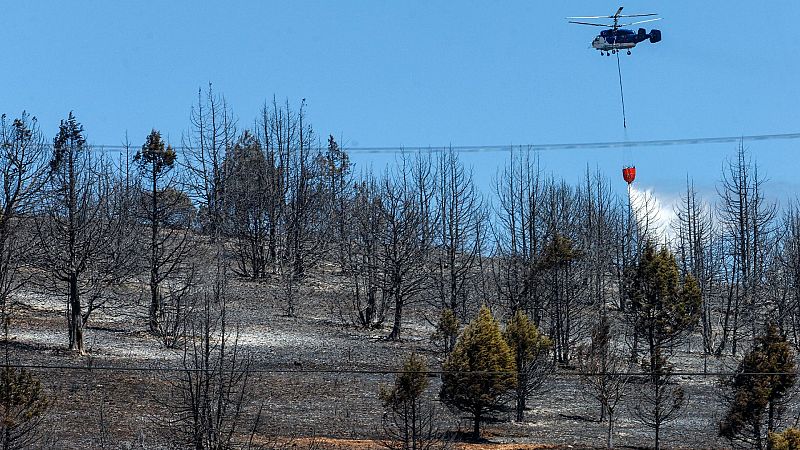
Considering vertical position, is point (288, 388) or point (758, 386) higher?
point (758, 386)

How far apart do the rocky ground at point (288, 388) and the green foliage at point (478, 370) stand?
143cm

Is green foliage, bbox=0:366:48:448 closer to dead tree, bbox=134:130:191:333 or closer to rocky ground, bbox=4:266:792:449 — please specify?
rocky ground, bbox=4:266:792:449

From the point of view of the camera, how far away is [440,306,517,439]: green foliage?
110ft

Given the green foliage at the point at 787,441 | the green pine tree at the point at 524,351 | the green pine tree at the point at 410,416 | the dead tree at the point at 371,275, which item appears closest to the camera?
the green foliage at the point at 787,441

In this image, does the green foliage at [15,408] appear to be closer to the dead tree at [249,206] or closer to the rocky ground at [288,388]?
the rocky ground at [288,388]

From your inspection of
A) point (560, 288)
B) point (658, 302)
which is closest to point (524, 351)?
point (658, 302)

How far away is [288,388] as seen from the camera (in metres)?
38.1

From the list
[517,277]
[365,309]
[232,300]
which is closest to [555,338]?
[517,277]

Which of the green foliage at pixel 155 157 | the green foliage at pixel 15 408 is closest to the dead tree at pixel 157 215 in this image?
the green foliage at pixel 155 157

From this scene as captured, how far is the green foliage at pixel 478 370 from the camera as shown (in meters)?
33.4

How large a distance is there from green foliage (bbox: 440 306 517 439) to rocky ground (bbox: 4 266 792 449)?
1.43 m

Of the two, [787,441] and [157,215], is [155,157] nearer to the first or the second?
[157,215]

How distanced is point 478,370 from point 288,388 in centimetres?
840

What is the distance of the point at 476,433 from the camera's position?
3381cm
